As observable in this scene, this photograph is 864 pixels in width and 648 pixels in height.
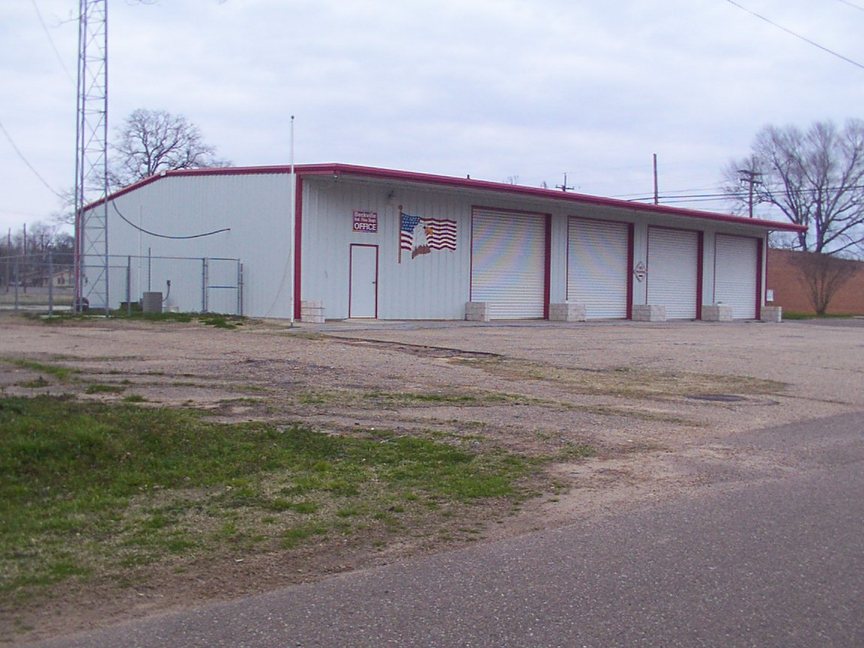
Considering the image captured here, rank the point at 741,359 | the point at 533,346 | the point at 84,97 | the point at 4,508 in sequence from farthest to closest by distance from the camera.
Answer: the point at 84,97 < the point at 533,346 < the point at 741,359 < the point at 4,508

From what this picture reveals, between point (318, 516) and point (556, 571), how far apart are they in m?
2.12

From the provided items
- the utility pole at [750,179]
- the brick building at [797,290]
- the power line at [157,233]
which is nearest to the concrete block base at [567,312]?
the power line at [157,233]

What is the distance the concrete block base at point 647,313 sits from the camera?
141 feet

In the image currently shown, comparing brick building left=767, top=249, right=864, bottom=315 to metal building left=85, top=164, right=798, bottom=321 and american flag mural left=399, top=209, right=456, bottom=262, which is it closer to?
metal building left=85, top=164, right=798, bottom=321

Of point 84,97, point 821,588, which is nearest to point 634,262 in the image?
point 84,97

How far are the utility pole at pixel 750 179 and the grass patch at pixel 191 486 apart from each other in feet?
225

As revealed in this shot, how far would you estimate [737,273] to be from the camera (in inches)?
1967

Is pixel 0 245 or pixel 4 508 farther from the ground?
pixel 0 245

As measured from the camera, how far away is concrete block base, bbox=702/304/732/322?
46.8m

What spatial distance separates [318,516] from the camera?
757 centimetres

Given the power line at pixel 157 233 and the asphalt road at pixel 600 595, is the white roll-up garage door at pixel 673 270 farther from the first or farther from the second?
the asphalt road at pixel 600 595

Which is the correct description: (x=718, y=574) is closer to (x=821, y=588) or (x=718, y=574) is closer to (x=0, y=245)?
(x=821, y=588)

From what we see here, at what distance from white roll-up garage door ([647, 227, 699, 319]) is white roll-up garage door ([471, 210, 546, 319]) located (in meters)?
7.80

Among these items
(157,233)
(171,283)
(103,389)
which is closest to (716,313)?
(171,283)
